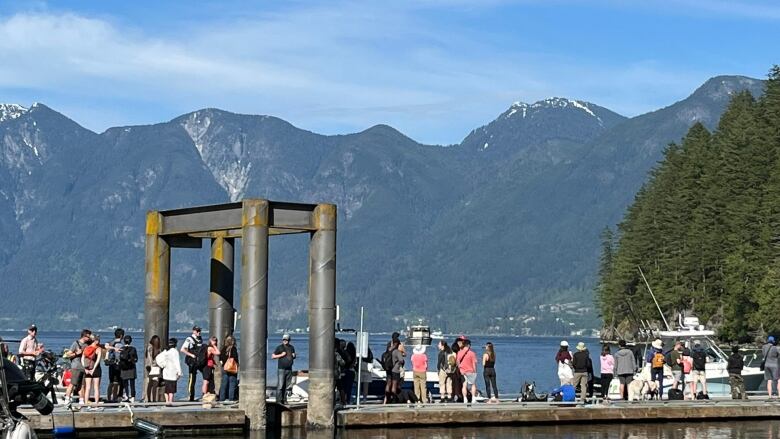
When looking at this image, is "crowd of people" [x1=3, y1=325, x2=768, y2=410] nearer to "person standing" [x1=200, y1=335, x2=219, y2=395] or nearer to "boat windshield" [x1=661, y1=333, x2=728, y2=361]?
"person standing" [x1=200, y1=335, x2=219, y2=395]

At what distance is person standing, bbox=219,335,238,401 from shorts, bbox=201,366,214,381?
15.2 inches

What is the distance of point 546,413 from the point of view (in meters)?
38.0

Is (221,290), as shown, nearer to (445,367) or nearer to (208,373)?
(208,373)

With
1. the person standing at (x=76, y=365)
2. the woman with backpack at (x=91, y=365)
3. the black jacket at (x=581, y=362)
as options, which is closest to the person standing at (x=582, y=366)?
the black jacket at (x=581, y=362)

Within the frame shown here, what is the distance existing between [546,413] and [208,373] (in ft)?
28.9

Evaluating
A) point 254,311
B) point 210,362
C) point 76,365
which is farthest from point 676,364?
point 76,365

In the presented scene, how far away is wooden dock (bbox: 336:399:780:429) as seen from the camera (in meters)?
36.6

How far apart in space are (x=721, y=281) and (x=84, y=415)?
8746 centimetres

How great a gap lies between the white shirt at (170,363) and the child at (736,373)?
51.9ft

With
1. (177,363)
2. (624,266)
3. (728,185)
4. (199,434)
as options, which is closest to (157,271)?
(177,363)

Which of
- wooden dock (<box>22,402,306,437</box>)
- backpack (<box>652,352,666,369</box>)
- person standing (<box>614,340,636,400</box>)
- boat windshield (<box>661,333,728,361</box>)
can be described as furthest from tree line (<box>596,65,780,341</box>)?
wooden dock (<box>22,402,306,437</box>)

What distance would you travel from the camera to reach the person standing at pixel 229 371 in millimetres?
37156

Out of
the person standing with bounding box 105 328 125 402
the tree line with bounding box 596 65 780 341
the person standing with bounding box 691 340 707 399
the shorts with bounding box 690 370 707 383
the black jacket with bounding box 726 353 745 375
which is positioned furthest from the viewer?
the tree line with bounding box 596 65 780 341

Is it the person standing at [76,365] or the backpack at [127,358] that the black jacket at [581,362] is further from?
the person standing at [76,365]
